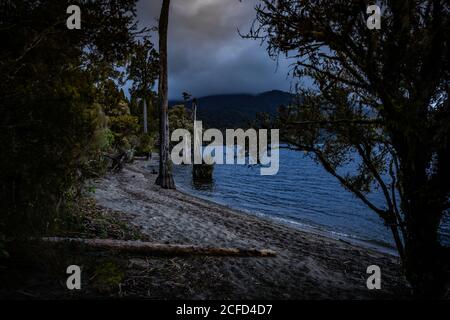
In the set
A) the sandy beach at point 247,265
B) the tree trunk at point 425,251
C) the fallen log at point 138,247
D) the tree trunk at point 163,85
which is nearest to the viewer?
the tree trunk at point 425,251

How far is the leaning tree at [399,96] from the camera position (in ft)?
13.6

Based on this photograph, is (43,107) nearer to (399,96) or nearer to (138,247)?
(138,247)

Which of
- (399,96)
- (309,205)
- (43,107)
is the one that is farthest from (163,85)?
(399,96)

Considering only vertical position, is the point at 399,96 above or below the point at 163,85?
below

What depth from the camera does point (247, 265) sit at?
686 centimetres

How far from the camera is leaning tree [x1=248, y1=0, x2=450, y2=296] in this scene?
13.6ft

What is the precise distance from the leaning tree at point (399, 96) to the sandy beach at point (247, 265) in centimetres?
182

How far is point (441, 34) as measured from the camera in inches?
173

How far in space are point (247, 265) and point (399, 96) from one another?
4.52m

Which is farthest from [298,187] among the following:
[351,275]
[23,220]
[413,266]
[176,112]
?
[176,112]

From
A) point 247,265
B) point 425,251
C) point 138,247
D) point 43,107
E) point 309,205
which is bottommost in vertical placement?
point 309,205

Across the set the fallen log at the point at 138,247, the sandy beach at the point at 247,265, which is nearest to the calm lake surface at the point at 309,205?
the sandy beach at the point at 247,265

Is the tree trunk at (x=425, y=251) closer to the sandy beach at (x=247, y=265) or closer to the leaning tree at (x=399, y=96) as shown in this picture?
the leaning tree at (x=399, y=96)

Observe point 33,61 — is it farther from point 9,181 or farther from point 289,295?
point 289,295
